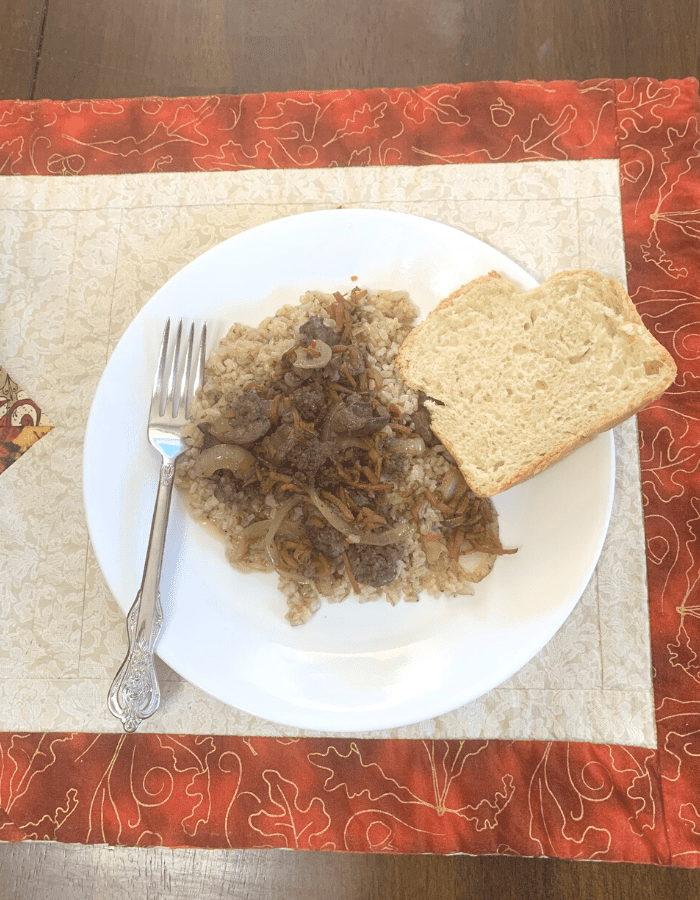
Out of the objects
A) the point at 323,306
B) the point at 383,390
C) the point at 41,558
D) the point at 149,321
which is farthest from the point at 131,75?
the point at 41,558

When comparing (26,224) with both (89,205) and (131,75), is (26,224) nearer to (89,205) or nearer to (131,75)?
(89,205)

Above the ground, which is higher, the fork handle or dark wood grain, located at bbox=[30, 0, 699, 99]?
dark wood grain, located at bbox=[30, 0, 699, 99]

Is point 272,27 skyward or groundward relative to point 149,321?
skyward

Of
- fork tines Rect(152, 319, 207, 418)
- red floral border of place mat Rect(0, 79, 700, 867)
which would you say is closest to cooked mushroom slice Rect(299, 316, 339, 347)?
fork tines Rect(152, 319, 207, 418)

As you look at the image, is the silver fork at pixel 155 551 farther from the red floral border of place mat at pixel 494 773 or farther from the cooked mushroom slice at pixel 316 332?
the cooked mushroom slice at pixel 316 332

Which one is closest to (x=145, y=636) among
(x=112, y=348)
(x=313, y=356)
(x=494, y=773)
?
(x=313, y=356)

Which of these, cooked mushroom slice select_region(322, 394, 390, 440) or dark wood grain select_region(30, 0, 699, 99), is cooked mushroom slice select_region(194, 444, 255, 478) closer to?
cooked mushroom slice select_region(322, 394, 390, 440)
